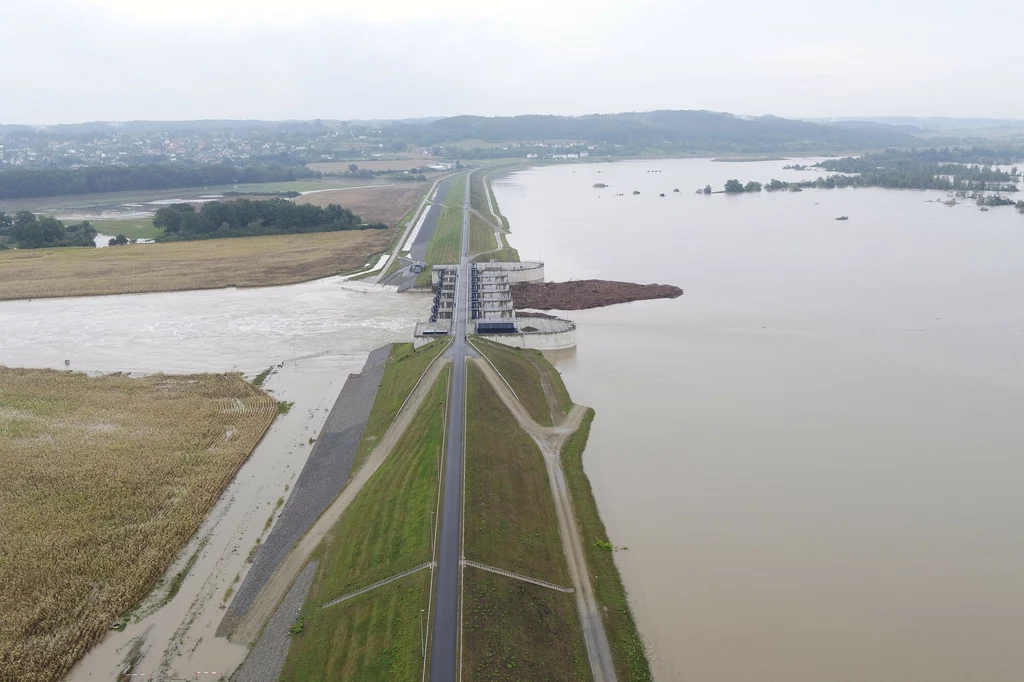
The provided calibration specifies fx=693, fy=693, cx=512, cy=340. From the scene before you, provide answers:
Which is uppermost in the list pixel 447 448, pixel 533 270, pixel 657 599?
pixel 533 270

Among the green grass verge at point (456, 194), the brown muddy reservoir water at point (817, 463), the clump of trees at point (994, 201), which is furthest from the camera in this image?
the green grass verge at point (456, 194)

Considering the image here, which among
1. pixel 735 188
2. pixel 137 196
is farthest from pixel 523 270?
pixel 137 196

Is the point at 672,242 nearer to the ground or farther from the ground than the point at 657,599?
farther from the ground

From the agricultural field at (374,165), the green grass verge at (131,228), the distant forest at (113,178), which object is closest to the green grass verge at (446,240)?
the green grass verge at (131,228)

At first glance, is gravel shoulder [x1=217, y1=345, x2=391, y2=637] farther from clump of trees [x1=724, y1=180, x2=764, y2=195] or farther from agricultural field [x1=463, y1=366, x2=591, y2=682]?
clump of trees [x1=724, y1=180, x2=764, y2=195]

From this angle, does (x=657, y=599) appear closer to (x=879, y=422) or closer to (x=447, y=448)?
(x=447, y=448)

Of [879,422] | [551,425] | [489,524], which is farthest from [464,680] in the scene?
[879,422]

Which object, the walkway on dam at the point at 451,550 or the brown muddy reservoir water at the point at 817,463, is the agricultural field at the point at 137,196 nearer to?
the brown muddy reservoir water at the point at 817,463

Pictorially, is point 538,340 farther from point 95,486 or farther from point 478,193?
point 478,193
